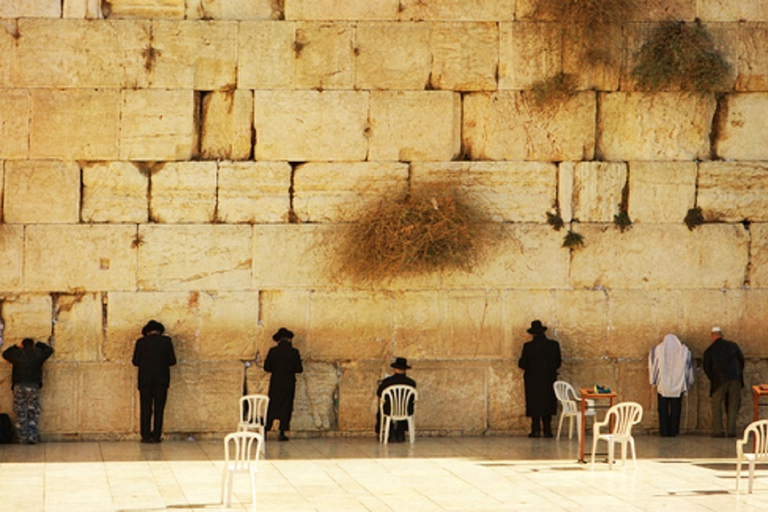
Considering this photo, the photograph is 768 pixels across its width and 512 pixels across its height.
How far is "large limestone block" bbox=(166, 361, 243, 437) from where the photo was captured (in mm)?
13602

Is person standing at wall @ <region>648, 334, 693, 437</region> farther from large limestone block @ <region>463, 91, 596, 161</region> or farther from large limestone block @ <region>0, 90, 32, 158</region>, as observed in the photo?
large limestone block @ <region>0, 90, 32, 158</region>

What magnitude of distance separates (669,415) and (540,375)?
1.74 meters

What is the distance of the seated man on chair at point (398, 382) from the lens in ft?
42.8

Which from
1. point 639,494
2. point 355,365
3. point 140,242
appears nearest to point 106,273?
point 140,242

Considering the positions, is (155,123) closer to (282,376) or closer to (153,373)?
(153,373)

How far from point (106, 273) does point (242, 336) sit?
69.1 inches

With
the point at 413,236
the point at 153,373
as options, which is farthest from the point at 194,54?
the point at 153,373

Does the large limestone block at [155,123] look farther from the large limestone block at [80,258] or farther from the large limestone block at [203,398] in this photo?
the large limestone block at [203,398]

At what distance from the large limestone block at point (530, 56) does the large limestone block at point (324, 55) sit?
1.87 m

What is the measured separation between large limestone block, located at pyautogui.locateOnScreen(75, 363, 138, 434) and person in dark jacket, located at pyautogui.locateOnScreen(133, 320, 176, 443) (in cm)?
37

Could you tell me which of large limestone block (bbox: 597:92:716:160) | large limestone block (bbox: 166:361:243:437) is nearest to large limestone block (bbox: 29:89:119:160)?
large limestone block (bbox: 166:361:243:437)

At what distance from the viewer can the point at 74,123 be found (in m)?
13.6

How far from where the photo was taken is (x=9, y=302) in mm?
13500

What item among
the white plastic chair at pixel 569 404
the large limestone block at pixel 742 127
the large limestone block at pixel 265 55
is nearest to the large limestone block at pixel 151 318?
the large limestone block at pixel 265 55
